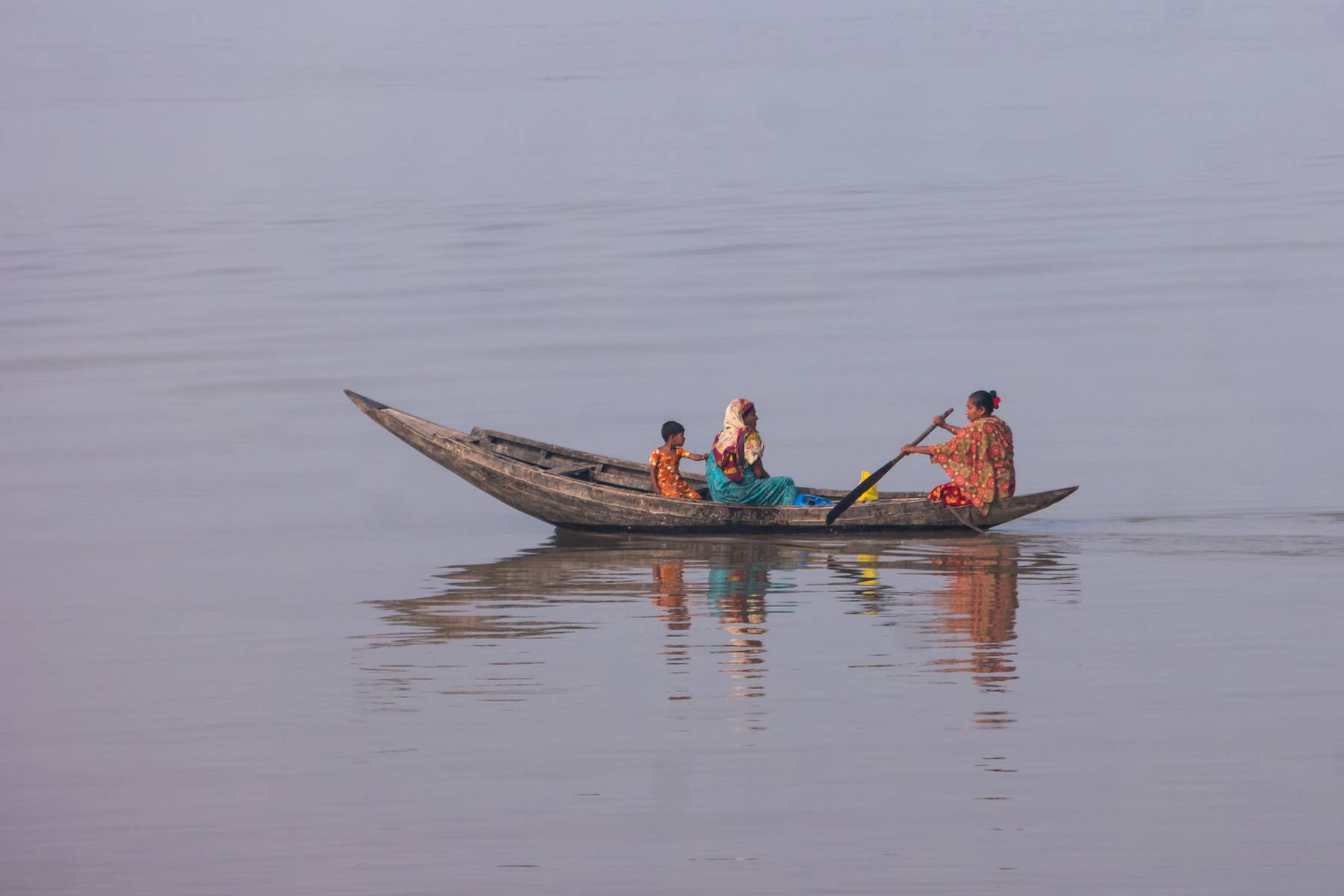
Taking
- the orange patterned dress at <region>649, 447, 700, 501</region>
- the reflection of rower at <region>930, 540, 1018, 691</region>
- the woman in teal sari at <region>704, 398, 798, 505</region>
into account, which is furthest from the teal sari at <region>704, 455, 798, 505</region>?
the reflection of rower at <region>930, 540, 1018, 691</region>

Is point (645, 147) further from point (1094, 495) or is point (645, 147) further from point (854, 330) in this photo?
point (1094, 495)

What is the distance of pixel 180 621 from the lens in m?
12.3

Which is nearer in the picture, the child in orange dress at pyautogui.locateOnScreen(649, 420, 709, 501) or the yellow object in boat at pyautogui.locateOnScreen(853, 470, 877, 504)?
the yellow object in boat at pyautogui.locateOnScreen(853, 470, 877, 504)

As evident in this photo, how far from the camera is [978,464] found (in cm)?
1376

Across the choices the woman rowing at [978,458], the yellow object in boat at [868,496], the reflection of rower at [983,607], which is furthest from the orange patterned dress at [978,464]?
the yellow object in boat at [868,496]

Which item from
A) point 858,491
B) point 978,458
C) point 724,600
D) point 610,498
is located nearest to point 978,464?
point 978,458

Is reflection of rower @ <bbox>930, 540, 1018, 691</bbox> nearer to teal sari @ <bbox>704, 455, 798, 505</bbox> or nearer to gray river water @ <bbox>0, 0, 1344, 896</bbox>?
gray river water @ <bbox>0, 0, 1344, 896</bbox>

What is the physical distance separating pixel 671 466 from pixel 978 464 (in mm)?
2105

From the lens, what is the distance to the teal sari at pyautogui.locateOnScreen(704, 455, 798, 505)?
14.2 metres

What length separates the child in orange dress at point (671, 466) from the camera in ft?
47.2

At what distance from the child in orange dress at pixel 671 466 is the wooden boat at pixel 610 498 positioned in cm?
19

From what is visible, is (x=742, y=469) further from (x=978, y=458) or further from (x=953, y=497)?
(x=978, y=458)

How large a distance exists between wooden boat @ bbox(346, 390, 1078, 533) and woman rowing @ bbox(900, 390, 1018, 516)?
8 centimetres

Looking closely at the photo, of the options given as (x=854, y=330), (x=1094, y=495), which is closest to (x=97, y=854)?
(x=1094, y=495)
